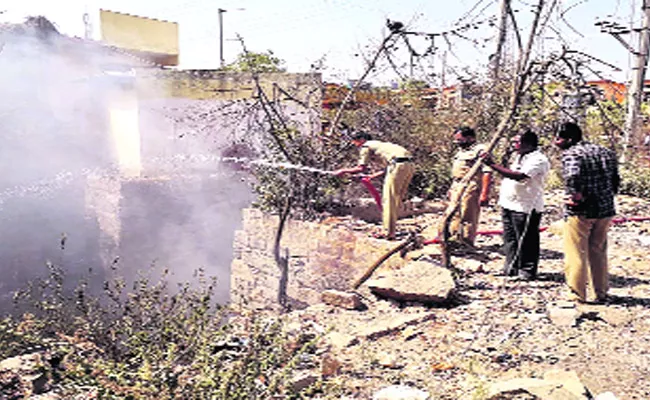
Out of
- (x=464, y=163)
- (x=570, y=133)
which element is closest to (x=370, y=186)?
(x=464, y=163)

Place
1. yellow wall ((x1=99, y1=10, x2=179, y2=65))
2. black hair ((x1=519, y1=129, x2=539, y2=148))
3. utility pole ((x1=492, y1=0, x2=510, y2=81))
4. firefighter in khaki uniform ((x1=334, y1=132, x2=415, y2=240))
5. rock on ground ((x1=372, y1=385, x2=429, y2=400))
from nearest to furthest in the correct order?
rock on ground ((x1=372, y1=385, x2=429, y2=400)), utility pole ((x1=492, y1=0, x2=510, y2=81)), black hair ((x1=519, y1=129, x2=539, y2=148)), firefighter in khaki uniform ((x1=334, y1=132, x2=415, y2=240)), yellow wall ((x1=99, y1=10, x2=179, y2=65))

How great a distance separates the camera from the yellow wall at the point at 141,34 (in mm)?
21256

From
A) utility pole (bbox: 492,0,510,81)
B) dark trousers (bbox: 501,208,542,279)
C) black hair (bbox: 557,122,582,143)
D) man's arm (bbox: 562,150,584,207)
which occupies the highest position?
utility pole (bbox: 492,0,510,81)

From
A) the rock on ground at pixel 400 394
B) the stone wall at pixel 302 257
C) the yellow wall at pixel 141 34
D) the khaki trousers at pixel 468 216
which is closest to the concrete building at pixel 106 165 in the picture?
the stone wall at pixel 302 257

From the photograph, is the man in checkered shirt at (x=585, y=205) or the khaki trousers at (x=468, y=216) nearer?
the man in checkered shirt at (x=585, y=205)

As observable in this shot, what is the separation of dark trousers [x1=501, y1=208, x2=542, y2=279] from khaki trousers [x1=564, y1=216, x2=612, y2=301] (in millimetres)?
568

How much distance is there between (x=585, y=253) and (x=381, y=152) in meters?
2.98

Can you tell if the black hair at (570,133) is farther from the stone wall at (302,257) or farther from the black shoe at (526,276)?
the stone wall at (302,257)

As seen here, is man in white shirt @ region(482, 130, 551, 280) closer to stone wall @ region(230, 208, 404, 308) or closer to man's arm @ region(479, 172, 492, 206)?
man's arm @ region(479, 172, 492, 206)

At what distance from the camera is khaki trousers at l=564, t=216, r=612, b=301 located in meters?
4.34

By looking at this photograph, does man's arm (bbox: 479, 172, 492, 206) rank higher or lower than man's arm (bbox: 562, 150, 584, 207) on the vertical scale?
lower

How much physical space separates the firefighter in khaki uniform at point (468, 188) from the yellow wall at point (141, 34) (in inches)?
725

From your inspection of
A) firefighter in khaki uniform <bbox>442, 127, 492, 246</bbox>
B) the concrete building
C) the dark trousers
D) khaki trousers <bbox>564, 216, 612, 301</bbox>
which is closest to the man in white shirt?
the dark trousers

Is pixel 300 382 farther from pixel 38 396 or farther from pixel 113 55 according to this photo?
pixel 113 55
